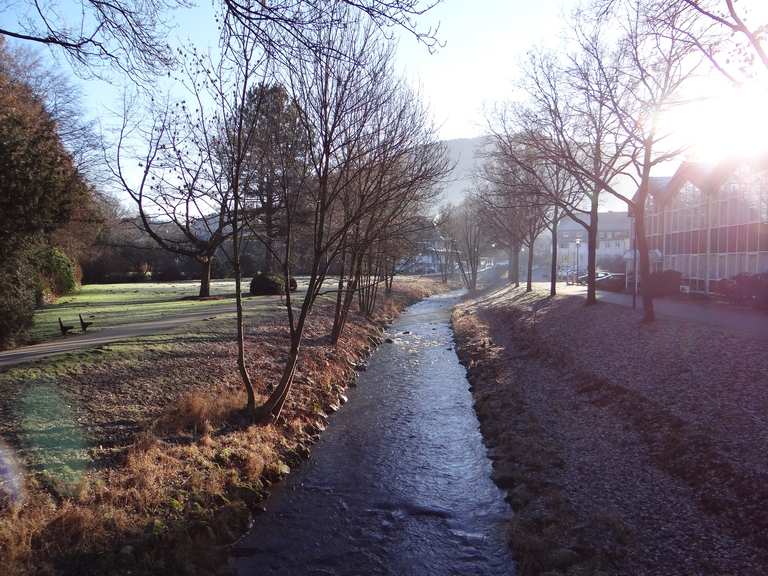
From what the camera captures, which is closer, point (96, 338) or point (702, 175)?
point (96, 338)

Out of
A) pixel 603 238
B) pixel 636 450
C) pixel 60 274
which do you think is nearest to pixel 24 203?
pixel 636 450

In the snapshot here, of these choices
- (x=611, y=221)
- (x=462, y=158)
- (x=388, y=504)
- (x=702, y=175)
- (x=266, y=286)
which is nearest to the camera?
(x=388, y=504)

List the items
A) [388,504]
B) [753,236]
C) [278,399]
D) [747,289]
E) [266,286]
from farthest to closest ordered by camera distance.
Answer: [266,286] → [753,236] → [747,289] → [278,399] → [388,504]

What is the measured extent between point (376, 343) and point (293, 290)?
10.2 m

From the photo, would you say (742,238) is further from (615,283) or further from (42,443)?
(42,443)

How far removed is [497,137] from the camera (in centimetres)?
2089

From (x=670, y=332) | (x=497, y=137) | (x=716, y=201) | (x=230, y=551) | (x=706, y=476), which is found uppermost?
(x=497, y=137)

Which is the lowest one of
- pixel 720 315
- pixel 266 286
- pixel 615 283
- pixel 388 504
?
pixel 388 504

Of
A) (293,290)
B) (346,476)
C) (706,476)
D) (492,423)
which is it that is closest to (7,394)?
(346,476)

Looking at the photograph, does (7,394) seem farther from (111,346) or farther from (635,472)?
(635,472)

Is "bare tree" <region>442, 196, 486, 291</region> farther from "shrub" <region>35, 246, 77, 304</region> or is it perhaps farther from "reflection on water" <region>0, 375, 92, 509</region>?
"reflection on water" <region>0, 375, 92, 509</region>

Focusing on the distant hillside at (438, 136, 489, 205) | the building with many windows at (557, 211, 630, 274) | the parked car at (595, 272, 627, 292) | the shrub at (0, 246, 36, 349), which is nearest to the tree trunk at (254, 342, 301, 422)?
the shrub at (0, 246, 36, 349)

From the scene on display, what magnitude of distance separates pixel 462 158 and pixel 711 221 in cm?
1423

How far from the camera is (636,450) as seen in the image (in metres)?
8.45
